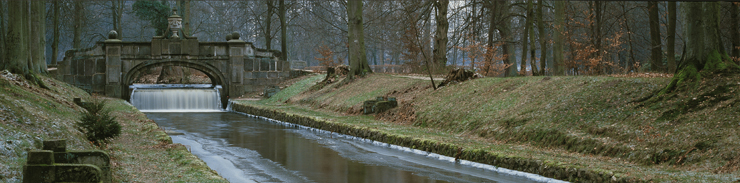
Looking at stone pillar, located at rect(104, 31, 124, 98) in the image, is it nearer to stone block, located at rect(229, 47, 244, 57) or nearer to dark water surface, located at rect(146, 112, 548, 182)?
stone block, located at rect(229, 47, 244, 57)

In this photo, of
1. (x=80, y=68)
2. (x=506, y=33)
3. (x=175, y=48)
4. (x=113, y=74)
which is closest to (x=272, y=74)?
(x=175, y=48)

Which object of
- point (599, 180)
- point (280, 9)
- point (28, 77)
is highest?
point (280, 9)

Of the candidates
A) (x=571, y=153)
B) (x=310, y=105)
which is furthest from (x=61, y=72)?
(x=571, y=153)

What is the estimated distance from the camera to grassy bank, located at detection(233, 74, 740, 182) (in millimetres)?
8023

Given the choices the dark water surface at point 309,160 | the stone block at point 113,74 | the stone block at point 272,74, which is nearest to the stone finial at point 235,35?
the stone block at point 272,74

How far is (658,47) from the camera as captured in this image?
19.8 metres

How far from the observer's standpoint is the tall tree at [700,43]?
10539 millimetres

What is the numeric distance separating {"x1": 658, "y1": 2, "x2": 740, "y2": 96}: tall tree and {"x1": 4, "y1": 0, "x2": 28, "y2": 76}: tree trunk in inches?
591

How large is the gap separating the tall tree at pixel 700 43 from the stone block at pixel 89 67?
27601 mm

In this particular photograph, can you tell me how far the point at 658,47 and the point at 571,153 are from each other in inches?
473

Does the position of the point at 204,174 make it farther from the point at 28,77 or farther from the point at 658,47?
the point at 658,47

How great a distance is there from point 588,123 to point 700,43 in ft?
8.47

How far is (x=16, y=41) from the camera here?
16.2m

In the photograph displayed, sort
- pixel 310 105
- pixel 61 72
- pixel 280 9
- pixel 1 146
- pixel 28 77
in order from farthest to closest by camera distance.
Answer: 1. pixel 280 9
2. pixel 61 72
3. pixel 310 105
4. pixel 28 77
5. pixel 1 146
